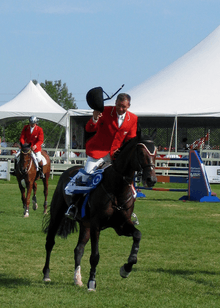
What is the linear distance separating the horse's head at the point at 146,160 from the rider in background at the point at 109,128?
560 millimetres

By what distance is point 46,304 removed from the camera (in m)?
5.83

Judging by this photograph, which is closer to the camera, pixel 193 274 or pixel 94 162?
pixel 94 162

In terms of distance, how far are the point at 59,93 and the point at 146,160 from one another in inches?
3484

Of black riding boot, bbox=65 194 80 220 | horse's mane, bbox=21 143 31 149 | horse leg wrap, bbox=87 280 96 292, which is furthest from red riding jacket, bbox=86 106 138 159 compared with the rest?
horse's mane, bbox=21 143 31 149

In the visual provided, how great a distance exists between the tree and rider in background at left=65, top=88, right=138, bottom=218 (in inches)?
3230

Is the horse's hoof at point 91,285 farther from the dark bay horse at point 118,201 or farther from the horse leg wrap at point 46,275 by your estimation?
the horse leg wrap at point 46,275

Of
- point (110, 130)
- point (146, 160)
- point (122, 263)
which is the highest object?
point (110, 130)

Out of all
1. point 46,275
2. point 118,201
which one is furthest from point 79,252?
point 118,201

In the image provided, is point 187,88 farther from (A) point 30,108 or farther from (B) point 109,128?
(B) point 109,128

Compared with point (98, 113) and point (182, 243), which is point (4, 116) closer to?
point (182, 243)

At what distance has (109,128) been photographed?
6652mm

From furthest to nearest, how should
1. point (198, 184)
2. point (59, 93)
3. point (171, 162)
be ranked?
1. point (59, 93)
2. point (171, 162)
3. point (198, 184)

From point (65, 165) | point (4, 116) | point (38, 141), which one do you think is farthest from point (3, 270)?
point (4, 116)

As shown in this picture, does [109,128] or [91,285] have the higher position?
[109,128]
